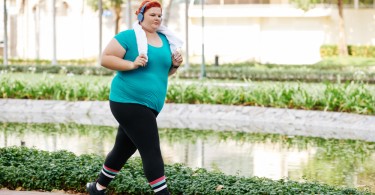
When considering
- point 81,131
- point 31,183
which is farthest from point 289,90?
point 31,183

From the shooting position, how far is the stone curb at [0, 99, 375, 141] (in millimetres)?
16625

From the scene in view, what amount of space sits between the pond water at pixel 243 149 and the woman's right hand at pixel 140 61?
11.2 ft

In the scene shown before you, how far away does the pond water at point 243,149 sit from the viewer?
11.2 m

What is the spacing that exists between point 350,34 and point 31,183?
4017 centimetres

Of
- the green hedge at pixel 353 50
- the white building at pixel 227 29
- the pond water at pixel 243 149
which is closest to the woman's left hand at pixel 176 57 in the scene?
the pond water at pixel 243 149

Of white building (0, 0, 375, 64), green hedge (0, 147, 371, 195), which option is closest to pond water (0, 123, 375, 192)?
green hedge (0, 147, 371, 195)

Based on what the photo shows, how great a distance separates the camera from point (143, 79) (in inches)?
286

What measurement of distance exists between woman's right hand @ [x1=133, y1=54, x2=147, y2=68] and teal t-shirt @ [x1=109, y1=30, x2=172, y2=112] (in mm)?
77

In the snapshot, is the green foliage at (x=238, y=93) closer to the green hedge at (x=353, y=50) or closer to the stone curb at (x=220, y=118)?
the stone curb at (x=220, y=118)

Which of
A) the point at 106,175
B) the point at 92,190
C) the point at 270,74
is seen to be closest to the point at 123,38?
the point at 106,175

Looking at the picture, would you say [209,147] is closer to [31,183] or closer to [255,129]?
[255,129]

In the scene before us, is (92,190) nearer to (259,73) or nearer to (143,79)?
(143,79)

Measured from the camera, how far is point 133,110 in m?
7.23

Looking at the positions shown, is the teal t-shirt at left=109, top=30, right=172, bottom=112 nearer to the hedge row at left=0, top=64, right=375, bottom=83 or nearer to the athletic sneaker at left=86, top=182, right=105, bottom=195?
the athletic sneaker at left=86, top=182, right=105, bottom=195
